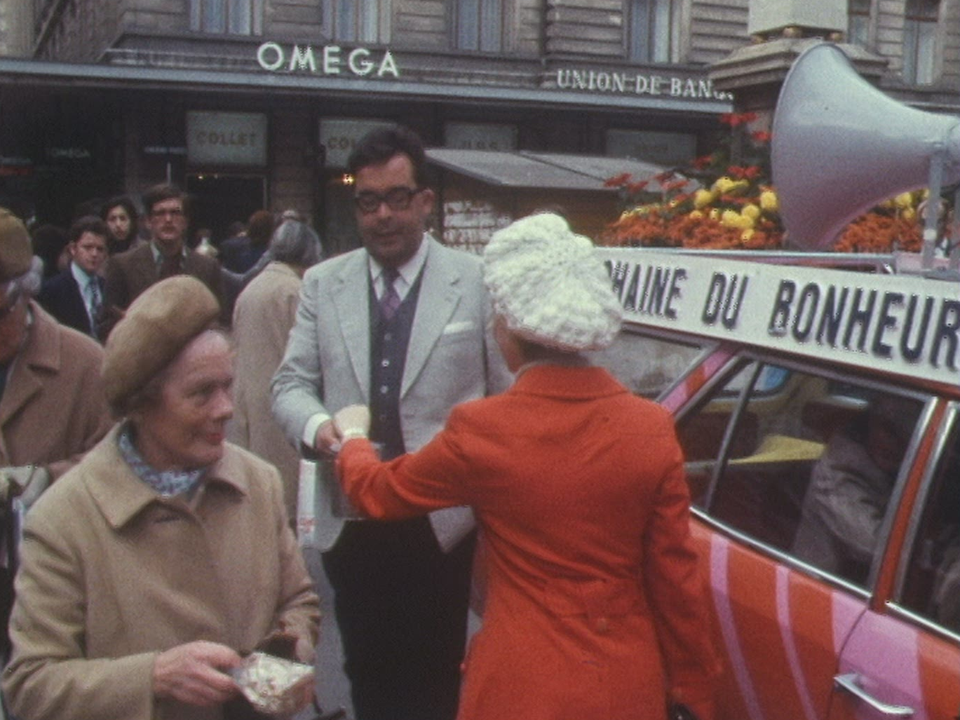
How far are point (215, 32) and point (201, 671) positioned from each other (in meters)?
19.7

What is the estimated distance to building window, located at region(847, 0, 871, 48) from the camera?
25609 millimetres

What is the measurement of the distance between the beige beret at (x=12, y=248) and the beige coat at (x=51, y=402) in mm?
184

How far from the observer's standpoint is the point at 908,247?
18.9 ft

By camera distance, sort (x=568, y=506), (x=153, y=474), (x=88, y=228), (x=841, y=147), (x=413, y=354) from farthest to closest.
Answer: (x=88, y=228)
(x=841, y=147)
(x=413, y=354)
(x=568, y=506)
(x=153, y=474)

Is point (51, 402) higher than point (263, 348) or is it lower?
higher

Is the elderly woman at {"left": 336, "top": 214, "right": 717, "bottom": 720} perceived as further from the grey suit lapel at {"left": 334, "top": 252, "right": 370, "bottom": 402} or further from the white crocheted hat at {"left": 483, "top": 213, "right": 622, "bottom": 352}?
the grey suit lapel at {"left": 334, "top": 252, "right": 370, "bottom": 402}

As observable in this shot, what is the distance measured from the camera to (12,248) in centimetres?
292

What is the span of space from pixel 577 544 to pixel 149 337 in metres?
0.86

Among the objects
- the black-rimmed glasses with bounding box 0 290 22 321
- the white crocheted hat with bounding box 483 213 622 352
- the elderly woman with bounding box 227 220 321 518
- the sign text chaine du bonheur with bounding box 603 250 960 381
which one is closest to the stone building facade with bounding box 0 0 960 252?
the elderly woman with bounding box 227 220 321 518

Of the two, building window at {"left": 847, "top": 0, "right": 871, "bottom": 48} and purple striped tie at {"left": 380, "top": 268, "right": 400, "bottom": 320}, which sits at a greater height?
building window at {"left": 847, "top": 0, "right": 871, "bottom": 48}

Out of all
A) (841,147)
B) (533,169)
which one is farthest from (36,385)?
(533,169)

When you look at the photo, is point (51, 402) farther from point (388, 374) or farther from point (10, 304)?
point (388, 374)

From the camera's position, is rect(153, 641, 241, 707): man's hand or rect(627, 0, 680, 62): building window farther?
rect(627, 0, 680, 62): building window

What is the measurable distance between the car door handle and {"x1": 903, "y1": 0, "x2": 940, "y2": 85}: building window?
25.9 m
